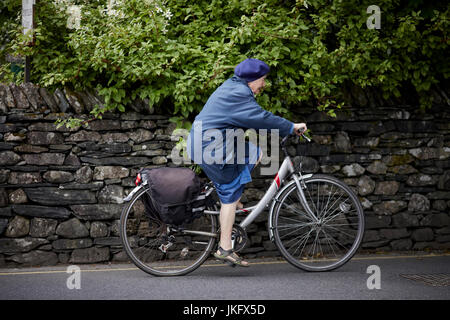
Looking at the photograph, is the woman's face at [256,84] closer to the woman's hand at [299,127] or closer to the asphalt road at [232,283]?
the woman's hand at [299,127]

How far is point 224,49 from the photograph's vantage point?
515 centimetres

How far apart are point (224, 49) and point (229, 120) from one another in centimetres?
119

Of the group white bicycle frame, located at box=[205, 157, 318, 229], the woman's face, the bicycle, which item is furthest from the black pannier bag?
the woman's face

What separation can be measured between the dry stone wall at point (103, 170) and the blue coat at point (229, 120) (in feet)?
3.34

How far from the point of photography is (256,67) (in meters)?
4.36

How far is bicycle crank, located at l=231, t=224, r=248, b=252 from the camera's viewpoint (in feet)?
14.8

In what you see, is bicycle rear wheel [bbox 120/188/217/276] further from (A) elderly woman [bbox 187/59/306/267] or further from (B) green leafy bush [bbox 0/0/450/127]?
(B) green leafy bush [bbox 0/0/450/127]

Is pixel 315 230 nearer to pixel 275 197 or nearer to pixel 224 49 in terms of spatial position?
pixel 275 197

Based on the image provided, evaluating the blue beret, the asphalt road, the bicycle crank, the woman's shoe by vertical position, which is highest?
the blue beret

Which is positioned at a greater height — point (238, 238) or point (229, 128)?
point (229, 128)

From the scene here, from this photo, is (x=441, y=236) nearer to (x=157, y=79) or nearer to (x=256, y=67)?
(x=256, y=67)

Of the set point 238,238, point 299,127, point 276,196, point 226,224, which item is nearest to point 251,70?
point 299,127

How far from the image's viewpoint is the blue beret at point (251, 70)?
436 centimetres

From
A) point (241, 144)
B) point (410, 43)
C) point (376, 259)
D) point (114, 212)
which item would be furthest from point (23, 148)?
point (410, 43)
